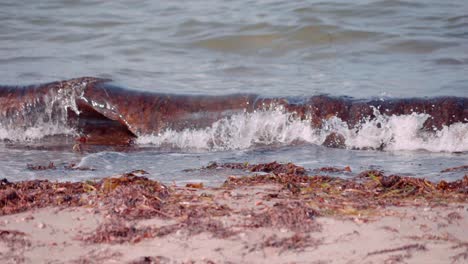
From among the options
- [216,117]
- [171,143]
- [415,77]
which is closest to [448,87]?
A: [415,77]

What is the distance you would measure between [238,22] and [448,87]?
427cm

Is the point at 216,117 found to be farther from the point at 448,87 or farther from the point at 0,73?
the point at 0,73

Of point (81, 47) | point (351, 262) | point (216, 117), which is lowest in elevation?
point (351, 262)

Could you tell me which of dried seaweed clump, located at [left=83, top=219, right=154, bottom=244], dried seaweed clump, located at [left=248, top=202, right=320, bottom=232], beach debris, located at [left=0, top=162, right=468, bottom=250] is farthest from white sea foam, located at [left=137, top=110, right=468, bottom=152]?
dried seaweed clump, located at [left=83, top=219, right=154, bottom=244]

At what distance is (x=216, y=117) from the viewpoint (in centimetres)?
769

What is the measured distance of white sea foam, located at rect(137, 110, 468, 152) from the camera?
269 inches

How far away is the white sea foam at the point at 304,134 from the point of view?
6.83 metres

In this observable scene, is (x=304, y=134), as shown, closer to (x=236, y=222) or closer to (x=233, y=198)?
(x=233, y=198)

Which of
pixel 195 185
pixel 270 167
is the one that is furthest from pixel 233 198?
pixel 270 167

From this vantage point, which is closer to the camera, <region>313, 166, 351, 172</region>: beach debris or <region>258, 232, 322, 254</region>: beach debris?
<region>258, 232, 322, 254</region>: beach debris

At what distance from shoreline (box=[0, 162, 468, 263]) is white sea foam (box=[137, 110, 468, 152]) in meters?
2.06

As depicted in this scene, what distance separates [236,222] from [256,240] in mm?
269

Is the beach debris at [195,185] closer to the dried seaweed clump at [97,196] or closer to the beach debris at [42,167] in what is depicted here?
the dried seaweed clump at [97,196]

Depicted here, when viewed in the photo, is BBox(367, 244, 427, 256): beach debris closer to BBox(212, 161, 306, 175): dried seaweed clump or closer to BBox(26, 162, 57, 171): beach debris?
BBox(212, 161, 306, 175): dried seaweed clump
